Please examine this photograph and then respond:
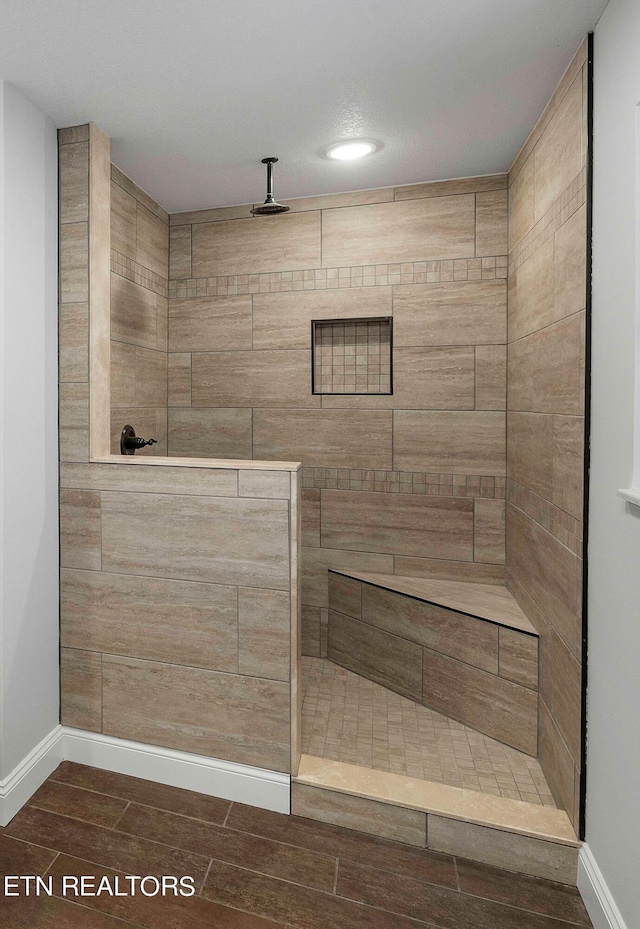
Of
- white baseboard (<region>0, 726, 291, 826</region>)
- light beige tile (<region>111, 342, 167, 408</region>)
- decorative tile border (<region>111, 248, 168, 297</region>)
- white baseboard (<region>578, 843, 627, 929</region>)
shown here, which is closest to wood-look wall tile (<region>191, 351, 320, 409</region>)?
light beige tile (<region>111, 342, 167, 408</region>)

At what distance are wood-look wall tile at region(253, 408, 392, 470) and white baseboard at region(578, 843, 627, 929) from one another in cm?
172

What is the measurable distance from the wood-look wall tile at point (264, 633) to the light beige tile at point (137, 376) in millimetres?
1202

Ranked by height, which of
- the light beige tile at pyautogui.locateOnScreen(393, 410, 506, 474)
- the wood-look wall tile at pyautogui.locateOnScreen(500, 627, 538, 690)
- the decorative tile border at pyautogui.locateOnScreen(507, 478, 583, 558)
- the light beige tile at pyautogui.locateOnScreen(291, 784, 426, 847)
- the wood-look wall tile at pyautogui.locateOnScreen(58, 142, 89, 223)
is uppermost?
the wood-look wall tile at pyautogui.locateOnScreen(58, 142, 89, 223)

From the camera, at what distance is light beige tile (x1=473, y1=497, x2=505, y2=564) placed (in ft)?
8.50

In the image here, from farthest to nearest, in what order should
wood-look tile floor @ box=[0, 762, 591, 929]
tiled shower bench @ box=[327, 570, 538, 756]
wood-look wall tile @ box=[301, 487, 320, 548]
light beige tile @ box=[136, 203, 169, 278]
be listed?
wood-look wall tile @ box=[301, 487, 320, 548]
light beige tile @ box=[136, 203, 169, 278]
tiled shower bench @ box=[327, 570, 538, 756]
wood-look tile floor @ box=[0, 762, 591, 929]

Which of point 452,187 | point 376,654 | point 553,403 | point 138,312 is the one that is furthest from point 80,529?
point 452,187

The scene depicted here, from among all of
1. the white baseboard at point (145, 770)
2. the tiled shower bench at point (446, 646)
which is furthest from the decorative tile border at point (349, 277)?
the white baseboard at point (145, 770)

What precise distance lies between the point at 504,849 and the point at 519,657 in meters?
0.66

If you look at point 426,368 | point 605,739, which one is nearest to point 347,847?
point 605,739

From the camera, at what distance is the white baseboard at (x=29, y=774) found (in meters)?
1.76

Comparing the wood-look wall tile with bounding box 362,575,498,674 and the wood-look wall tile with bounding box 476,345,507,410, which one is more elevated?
the wood-look wall tile with bounding box 476,345,507,410

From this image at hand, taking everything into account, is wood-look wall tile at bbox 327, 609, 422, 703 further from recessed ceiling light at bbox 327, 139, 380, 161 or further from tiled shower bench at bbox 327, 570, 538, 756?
recessed ceiling light at bbox 327, 139, 380, 161

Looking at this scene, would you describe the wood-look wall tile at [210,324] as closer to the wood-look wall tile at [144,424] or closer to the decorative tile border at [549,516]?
the wood-look wall tile at [144,424]

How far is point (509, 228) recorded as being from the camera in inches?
97.9
